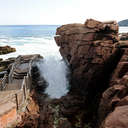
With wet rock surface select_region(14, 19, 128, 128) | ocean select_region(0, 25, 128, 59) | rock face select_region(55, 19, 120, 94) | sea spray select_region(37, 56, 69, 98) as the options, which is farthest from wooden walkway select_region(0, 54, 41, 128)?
ocean select_region(0, 25, 128, 59)

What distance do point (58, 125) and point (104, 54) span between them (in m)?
6.31

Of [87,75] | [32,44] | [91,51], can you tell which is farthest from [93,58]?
[32,44]

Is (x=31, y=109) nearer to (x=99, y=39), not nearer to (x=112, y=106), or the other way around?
(x=112, y=106)

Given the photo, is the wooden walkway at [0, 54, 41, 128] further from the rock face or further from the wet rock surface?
the rock face

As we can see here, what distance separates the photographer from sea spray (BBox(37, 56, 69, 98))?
13.7 meters

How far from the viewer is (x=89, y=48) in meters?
12.1

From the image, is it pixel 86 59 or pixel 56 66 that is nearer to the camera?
pixel 86 59

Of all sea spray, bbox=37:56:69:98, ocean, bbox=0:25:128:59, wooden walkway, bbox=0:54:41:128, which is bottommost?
sea spray, bbox=37:56:69:98

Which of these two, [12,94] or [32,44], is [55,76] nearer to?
[12,94]

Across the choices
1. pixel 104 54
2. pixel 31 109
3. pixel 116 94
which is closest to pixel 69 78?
pixel 104 54

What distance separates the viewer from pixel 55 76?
16.1 metres

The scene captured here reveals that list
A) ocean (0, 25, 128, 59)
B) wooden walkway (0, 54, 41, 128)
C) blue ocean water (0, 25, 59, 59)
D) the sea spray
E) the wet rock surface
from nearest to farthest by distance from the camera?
wooden walkway (0, 54, 41, 128) → the wet rock surface → the sea spray → ocean (0, 25, 128, 59) → blue ocean water (0, 25, 59, 59)

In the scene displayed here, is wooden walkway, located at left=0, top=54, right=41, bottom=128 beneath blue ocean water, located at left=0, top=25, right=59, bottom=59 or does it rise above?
beneath

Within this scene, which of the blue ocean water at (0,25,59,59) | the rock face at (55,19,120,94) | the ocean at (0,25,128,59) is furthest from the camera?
the blue ocean water at (0,25,59,59)
